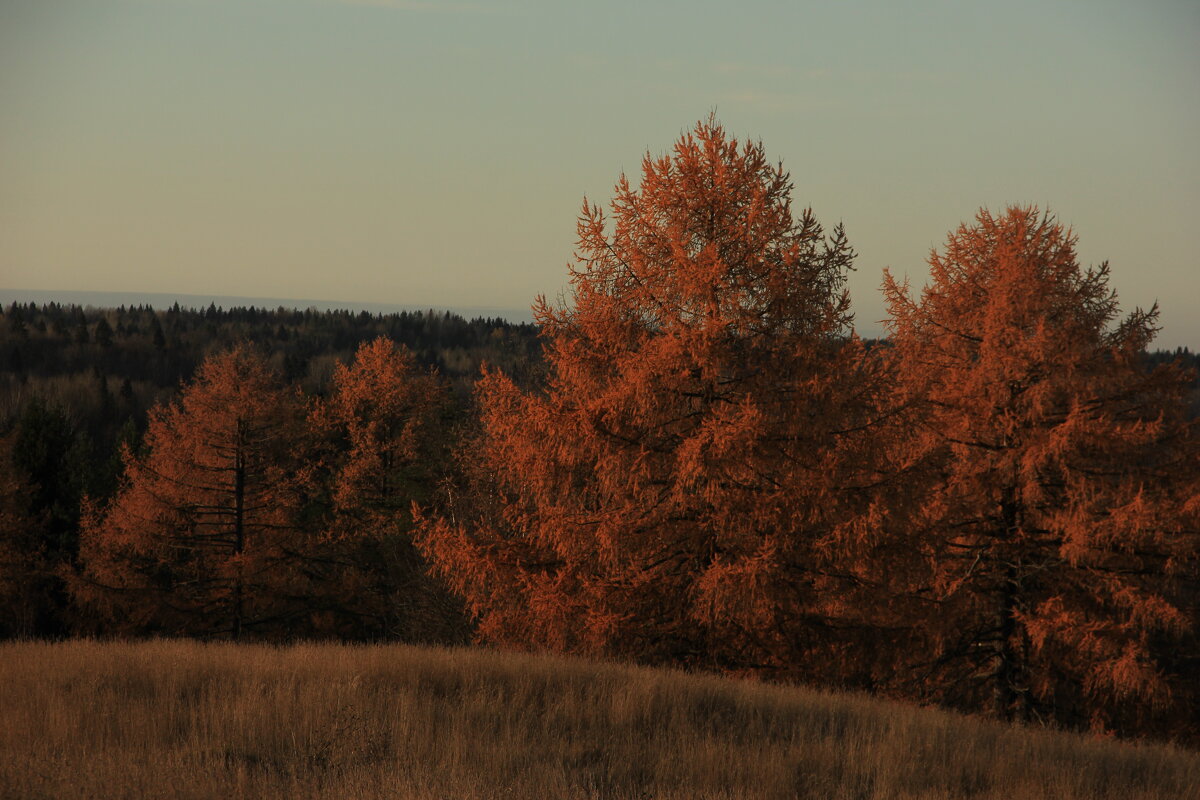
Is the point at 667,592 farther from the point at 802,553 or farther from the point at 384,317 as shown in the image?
the point at 384,317

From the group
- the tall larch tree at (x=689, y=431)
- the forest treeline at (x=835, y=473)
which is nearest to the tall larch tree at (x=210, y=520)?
the forest treeline at (x=835, y=473)

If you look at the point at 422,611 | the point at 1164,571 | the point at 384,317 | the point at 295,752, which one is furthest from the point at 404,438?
the point at 384,317

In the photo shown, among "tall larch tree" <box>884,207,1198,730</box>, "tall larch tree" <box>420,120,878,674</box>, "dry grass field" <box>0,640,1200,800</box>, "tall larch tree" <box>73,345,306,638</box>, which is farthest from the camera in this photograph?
"tall larch tree" <box>73,345,306,638</box>

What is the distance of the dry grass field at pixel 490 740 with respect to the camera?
5.93 meters

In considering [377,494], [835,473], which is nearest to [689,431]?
[835,473]

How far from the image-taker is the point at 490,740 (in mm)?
7117

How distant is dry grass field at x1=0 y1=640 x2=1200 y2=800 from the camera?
593cm

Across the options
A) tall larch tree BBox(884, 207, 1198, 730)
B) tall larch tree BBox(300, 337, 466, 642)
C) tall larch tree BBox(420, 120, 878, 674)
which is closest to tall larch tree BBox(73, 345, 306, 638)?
tall larch tree BBox(300, 337, 466, 642)

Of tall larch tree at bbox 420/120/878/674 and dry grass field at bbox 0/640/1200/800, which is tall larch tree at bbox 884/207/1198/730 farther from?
dry grass field at bbox 0/640/1200/800

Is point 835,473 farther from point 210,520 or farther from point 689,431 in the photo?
point 210,520

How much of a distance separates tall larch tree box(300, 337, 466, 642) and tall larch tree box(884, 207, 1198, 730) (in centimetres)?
1423

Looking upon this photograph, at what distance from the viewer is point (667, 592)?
1232cm

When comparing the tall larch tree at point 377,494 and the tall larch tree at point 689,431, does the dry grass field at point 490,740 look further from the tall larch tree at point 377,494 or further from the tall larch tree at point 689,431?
the tall larch tree at point 377,494

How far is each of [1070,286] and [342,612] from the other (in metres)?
24.0
